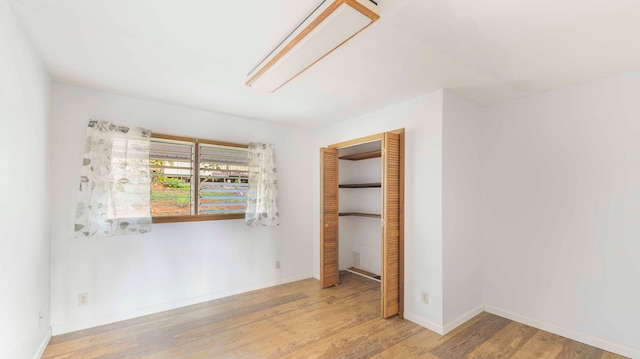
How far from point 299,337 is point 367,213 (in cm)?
228

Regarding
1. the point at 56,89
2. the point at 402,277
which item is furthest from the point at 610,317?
the point at 56,89

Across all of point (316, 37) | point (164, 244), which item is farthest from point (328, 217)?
point (316, 37)

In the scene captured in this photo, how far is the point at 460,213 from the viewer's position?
2922 mm

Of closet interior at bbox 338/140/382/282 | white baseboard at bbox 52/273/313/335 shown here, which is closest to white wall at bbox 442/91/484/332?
closet interior at bbox 338/140/382/282

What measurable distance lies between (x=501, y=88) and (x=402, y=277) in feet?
7.08

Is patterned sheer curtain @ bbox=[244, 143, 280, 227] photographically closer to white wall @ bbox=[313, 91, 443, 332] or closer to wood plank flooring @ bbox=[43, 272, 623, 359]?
wood plank flooring @ bbox=[43, 272, 623, 359]

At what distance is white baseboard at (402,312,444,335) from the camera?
2672 millimetres

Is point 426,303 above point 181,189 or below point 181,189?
below

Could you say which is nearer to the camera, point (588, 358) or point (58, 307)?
point (588, 358)

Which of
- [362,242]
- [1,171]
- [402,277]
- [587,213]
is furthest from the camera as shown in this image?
[362,242]

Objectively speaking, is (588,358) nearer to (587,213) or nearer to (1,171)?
(587,213)

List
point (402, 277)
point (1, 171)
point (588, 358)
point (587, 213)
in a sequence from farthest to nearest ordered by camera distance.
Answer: point (402, 277) → point (587, 213) → point (588, 358) → point (1, 171)

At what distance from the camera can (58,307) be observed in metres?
2.58

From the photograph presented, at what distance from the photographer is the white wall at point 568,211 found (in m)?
2.36
